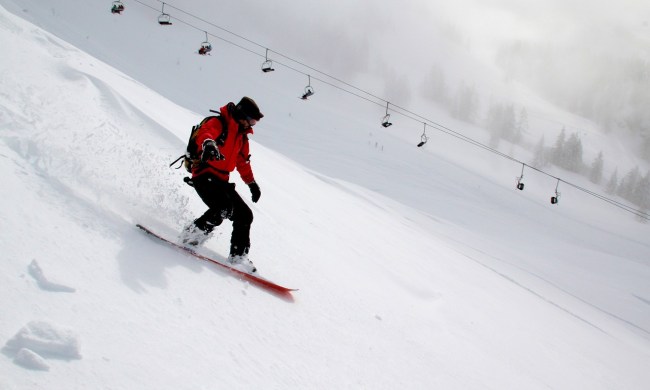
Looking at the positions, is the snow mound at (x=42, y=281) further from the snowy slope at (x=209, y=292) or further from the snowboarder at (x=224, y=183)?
the snowboarder at (x=224, y=183)

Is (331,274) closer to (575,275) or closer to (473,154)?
(575,275)

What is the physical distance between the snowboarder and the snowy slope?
1.14 feet

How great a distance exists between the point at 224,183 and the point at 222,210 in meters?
0.28

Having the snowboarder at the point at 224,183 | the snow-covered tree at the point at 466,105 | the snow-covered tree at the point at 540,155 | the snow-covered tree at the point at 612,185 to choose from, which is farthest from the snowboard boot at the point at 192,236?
the snow-covered tree at the point at 466,105

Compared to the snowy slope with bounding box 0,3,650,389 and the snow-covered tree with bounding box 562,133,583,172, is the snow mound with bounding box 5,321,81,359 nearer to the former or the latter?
the snowy slope with bounding box 0,3,650,389

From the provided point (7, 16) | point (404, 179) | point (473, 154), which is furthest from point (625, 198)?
point (7, 16)

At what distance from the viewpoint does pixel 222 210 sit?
14.4ft

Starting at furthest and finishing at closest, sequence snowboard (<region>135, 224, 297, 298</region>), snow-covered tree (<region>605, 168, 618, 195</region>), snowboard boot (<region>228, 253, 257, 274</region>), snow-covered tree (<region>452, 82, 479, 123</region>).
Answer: snow-covered tree (<region>452, 82, 479, 123</region>), snow-covered tree (<region>605, 168, 618, 195</region>), snowboard boot (<region>228, 253, 257, 274</region>), snowboard (<region>135, 224, 297, 298</region>)

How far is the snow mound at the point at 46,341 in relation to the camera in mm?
2133

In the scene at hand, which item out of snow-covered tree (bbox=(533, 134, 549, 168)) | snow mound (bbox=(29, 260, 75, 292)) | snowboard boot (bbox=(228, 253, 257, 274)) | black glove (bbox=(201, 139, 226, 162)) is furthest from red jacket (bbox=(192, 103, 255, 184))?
snow-covered tree (bbox=(533, 134, 549, 168))

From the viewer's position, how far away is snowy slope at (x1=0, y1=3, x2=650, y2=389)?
2520 millimetres

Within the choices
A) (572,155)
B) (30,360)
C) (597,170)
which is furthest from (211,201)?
(597,170)

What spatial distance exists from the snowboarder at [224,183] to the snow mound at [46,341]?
1.97 m

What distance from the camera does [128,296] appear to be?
2922 millimetres
